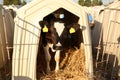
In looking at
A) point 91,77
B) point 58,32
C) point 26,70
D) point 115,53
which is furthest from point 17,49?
point 115,53

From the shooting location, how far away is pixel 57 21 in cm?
937

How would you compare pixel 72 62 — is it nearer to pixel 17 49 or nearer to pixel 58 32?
pixel 58 32

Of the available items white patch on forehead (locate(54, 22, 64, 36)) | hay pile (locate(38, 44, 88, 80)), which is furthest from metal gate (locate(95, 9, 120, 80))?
white patch on forehead (locate(54, 22, 64, 36))

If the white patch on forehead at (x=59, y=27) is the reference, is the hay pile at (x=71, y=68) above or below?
below

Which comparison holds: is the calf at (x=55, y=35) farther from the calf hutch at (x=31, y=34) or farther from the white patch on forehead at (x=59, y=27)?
the calf hutch at (x=31, y=34)

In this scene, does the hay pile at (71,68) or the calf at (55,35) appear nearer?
the hay pile at (71,68)

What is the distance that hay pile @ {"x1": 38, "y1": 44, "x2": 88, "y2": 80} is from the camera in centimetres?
869

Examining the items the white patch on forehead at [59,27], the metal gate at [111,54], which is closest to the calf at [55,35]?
the white patch on forehead at [59,27]

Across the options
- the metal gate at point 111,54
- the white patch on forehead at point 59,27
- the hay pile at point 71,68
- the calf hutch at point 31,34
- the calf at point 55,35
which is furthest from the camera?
the metal gate at point 111,54

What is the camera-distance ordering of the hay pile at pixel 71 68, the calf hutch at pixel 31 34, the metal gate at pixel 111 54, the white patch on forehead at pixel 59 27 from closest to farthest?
the calf hutch at pixel 31 34 < the hay pile at pixel 71 68 < the white patch on forehead at pixel 59 27 < the metal gate at pixel 111 54

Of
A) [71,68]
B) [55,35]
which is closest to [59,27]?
[55,35]

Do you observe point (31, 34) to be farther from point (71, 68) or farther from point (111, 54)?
point (111, 54)

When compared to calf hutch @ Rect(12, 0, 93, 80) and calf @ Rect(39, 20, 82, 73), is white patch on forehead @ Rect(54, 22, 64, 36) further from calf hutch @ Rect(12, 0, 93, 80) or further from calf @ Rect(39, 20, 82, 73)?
calf hutch @ Rect(12, 0, 93, 80)

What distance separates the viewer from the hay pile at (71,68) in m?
8.69
